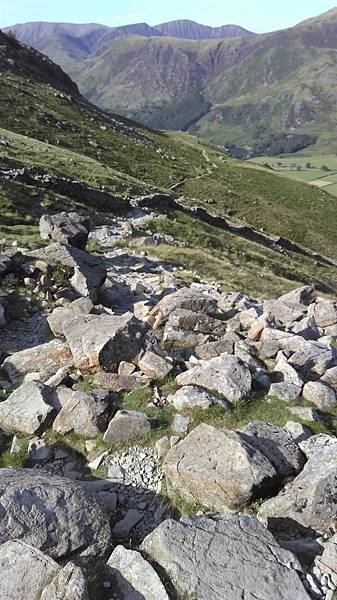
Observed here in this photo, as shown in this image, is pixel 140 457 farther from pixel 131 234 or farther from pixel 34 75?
pixel 34 75

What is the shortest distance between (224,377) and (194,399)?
1.41 meters

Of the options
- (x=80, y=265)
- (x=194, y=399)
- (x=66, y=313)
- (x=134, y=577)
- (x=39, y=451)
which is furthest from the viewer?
(x=80, y=265)

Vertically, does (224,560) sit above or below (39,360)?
above

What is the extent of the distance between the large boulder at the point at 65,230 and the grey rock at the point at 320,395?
24918 mm

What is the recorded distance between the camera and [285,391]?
52.3 feet

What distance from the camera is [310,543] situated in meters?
10.2

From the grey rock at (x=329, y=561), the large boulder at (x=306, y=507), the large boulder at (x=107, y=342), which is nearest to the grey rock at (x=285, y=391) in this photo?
the large boulder at (x=306, y=507)

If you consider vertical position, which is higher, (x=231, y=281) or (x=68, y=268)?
(x=68, y=268)

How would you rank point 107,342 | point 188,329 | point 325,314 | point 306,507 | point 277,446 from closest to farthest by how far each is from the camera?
point 306,507
point 277,446
point 107,342
point 188,329
point 325,314

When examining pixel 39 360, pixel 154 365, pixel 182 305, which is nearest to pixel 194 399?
pixel 154 365

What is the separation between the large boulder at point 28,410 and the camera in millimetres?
14758

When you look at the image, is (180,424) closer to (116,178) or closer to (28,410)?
(28,410)

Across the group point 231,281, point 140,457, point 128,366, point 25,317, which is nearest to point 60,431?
point 140,457

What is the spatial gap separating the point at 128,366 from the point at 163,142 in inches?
6856
